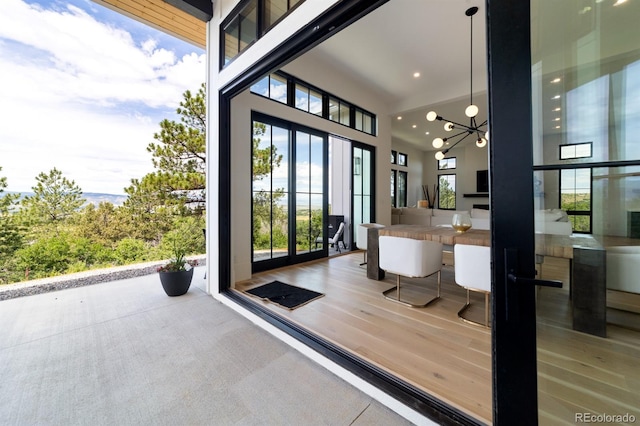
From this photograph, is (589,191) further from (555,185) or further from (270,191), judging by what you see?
(270,191)

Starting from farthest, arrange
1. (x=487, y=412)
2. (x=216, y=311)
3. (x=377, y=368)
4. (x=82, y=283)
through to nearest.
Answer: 1. (x=82, y=283)
2. (x=216, y=311)
3. (x=377, y=368)
4. (x=487, y=412)

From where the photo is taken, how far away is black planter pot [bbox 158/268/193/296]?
3270 millimetres

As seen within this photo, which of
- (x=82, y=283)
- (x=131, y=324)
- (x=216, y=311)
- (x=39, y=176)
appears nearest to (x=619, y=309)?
(x=216, y=311)

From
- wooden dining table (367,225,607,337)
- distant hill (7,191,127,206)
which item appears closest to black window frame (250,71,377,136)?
wooden dining table (367,225,607,337)

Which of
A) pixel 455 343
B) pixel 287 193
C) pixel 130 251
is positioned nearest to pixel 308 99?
pixel 287 193

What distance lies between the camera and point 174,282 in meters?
3.29

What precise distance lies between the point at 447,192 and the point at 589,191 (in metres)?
12.1

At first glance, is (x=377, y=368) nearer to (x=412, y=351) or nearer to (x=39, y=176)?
(x=412, y=351)

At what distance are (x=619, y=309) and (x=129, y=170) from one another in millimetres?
6824

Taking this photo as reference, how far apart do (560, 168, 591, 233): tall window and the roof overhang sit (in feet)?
13.7

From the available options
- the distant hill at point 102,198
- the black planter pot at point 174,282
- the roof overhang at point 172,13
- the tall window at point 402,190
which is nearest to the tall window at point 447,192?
the tall window at point 402,190

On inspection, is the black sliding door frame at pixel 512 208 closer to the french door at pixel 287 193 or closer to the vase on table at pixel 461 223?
the vase on table at pixel 461 223

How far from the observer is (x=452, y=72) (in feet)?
17.4

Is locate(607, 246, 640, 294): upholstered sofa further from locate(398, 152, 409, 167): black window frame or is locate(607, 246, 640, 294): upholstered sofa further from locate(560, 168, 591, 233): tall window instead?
locate(398, 152, 409, 167): black window frame
